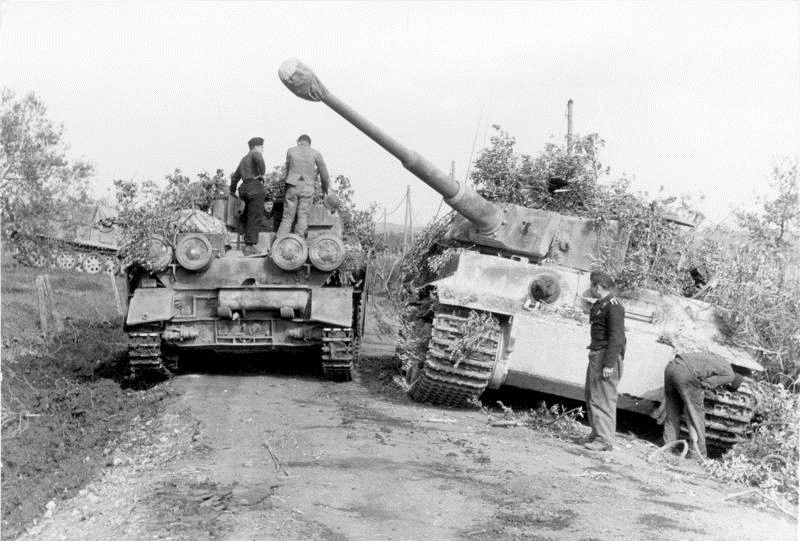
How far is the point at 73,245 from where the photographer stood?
33.6 metres

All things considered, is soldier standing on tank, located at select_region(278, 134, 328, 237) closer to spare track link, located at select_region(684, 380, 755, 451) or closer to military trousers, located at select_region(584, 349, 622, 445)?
military trousers, located at select_region(584, 349, 622, 445)

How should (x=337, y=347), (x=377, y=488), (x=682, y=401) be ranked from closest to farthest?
(x=377, y=488) < (x=682, y=401) < (x=337, y=347)

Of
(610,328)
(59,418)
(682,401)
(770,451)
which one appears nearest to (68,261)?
(59,418)

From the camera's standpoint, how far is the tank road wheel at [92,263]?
3594cm

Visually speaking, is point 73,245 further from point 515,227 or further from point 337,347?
point 515,227

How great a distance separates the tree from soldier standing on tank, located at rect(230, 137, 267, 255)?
14767 mm

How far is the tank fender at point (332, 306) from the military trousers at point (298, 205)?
1.34 m

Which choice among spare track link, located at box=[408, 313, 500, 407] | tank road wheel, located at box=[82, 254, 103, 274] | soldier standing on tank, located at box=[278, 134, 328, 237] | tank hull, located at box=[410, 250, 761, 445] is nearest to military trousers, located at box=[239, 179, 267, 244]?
soldier standing on tank, located at box=[278, 134, 328, 237]

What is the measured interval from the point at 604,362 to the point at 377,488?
282 cm

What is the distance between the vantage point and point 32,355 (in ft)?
46.6

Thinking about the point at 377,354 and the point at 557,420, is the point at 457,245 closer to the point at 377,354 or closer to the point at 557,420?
the point at 557,420

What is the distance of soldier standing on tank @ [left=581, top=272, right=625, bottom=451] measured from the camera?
836 cm

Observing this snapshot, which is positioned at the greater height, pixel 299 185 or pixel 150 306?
pixel 299 185

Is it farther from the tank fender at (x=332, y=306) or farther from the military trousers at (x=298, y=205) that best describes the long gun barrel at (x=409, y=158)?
the military trousers at (x=298, y=205)
